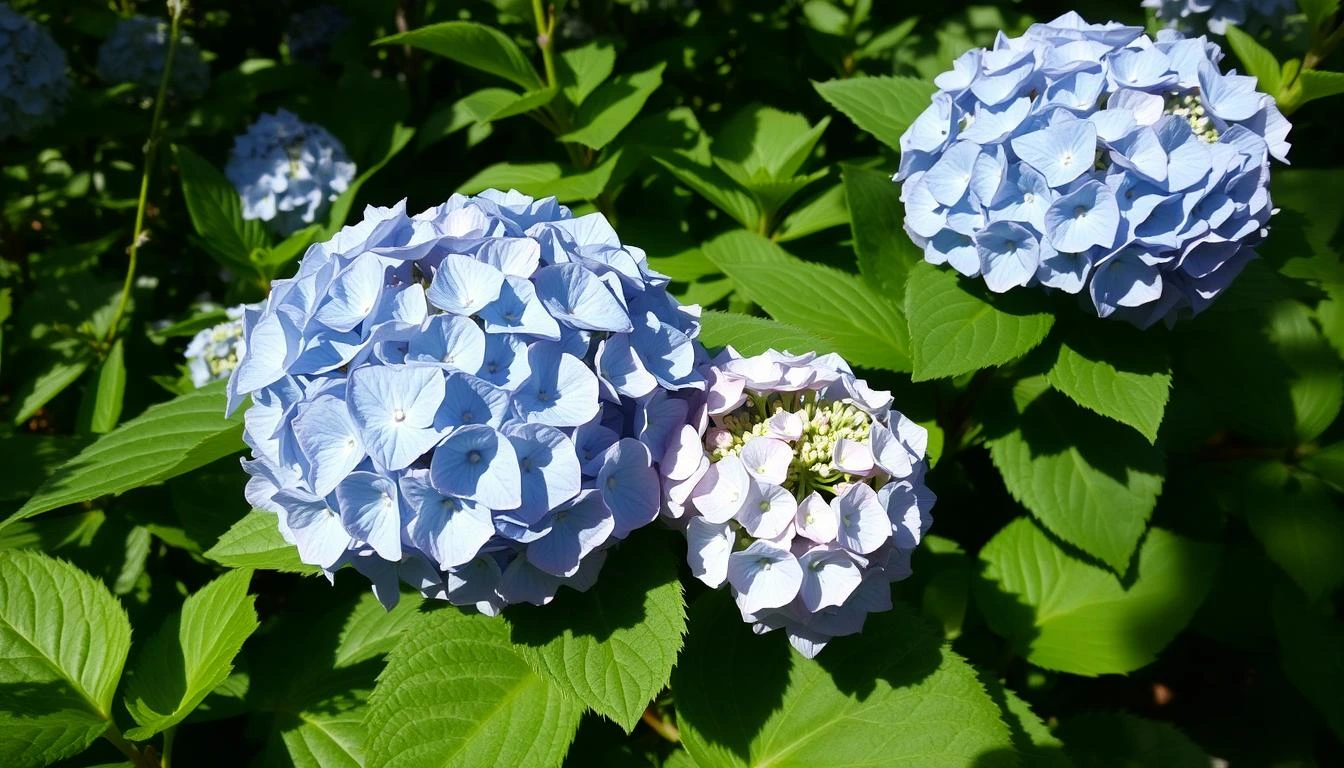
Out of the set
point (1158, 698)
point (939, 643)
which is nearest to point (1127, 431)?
point (939, 643)

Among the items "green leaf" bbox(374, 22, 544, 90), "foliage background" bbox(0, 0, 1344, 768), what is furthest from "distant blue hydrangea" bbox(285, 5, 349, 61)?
"green leaf" bbox(374, 22, 544, 90)

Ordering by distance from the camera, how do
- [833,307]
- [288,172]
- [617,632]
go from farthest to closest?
1. [288,172]
2. [833,307]
3. [617,632]

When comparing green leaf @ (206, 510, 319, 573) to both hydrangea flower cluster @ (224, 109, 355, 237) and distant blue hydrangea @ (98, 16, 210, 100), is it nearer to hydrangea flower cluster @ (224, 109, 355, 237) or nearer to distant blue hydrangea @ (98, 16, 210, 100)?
hydrangea flower cluster @ (224, 109, 355, 237)

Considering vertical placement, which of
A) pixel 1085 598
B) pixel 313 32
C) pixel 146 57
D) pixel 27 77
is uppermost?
pixel 27 77

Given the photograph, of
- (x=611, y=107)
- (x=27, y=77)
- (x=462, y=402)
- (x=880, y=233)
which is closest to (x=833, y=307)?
(x=880, y=233)

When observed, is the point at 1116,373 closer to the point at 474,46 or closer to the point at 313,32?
the point at 474,46

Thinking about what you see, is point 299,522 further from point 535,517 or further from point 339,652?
point 339,652

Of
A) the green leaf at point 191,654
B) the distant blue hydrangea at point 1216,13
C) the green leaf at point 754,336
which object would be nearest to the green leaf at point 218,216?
the green leaf at point 191,654

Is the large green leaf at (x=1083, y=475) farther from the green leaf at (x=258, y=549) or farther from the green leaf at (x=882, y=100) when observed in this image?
the green leaf at (x=258, y=549)
